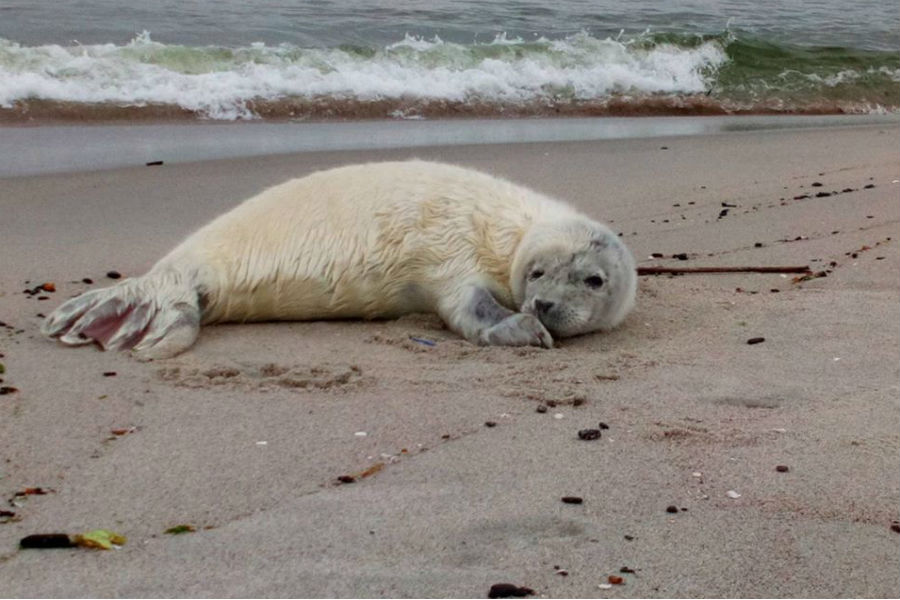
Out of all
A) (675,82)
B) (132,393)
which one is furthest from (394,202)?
(675,82)

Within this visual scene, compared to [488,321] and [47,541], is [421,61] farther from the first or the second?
[47,541]

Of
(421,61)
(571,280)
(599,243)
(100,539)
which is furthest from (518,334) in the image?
(421,61)

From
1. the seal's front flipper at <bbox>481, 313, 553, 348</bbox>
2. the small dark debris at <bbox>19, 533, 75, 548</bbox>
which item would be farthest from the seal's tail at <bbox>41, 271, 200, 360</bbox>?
the small dark debris at <bbox>19, 533, 75, 548</bbox>

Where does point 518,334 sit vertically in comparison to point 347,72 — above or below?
below

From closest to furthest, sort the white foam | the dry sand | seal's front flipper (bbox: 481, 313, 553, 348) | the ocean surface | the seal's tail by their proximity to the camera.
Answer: the dry sand → the seal's tail → seal's front flipper (bbox: 481, 313, 553, 348) → the white foam → the ocean surface

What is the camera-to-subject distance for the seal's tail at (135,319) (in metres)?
5.05

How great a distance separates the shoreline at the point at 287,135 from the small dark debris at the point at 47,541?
6348 mm

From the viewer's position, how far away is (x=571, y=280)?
545 centimetres

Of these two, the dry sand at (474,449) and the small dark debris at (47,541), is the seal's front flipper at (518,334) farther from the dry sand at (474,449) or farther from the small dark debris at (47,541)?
the small dark debris at (47,541)

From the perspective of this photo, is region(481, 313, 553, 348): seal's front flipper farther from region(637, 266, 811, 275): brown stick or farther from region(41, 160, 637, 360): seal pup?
region(637, 266, 811, 275): brown stick

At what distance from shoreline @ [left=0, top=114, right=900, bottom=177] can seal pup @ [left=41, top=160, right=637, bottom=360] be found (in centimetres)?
386

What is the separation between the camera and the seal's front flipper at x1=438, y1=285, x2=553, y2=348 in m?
5.21

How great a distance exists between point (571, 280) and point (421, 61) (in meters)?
9.44

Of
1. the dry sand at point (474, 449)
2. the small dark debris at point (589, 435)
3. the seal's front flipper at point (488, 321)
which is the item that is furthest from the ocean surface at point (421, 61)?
the small dark debris at point (589, 435)
